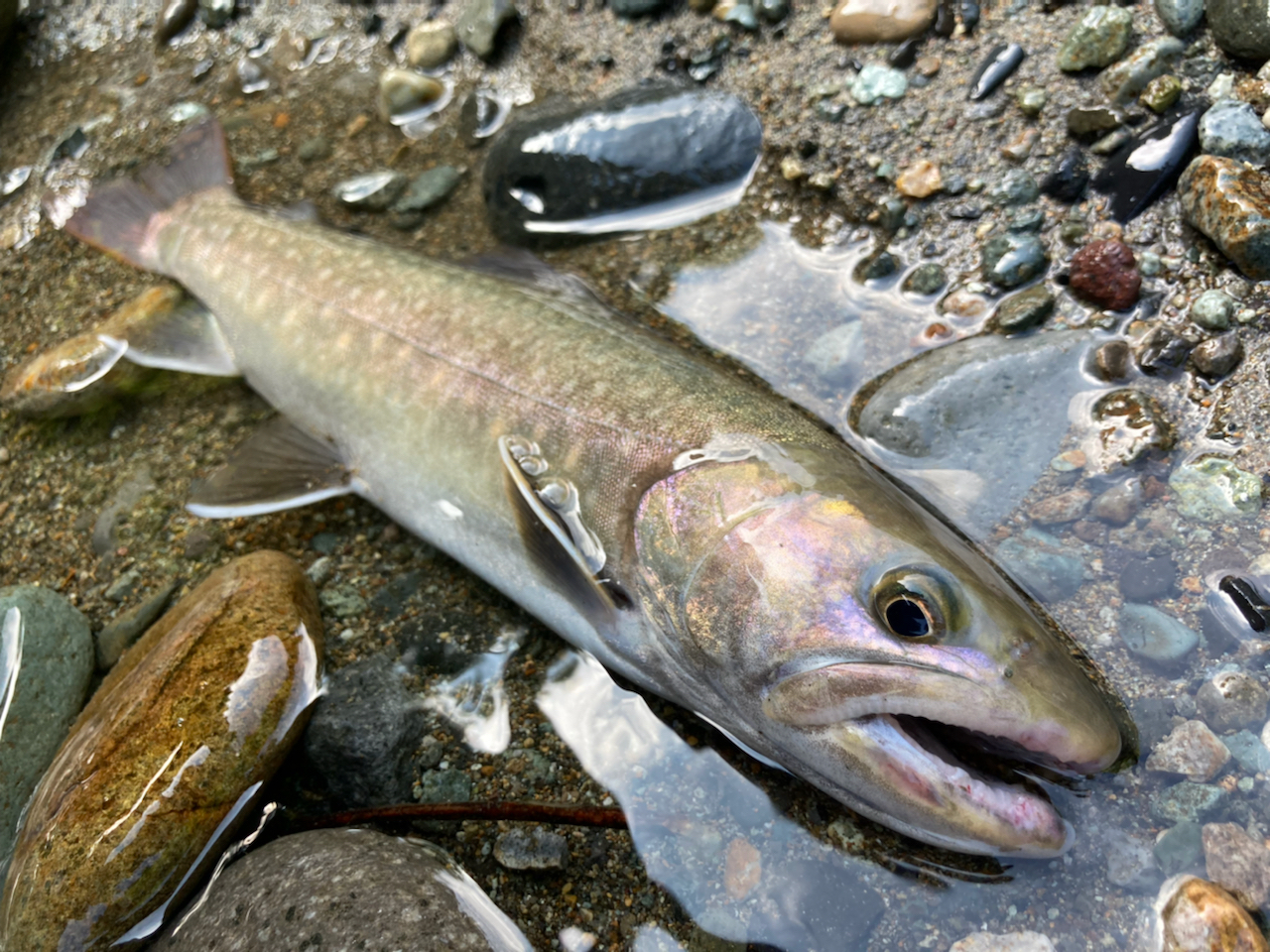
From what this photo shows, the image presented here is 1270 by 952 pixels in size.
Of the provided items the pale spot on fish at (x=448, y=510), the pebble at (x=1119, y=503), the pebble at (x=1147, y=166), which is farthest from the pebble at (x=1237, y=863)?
the pale spot on fish at (x=448, y=510)

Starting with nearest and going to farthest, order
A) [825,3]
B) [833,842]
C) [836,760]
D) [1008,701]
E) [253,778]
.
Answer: [1008,701]
[836,760]
[833,842]
[253,778]
[825,3]

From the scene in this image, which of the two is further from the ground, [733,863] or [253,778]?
[253,778]

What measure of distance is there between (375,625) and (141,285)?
8.29 ft

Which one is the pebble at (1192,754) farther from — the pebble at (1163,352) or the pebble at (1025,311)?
the pebble at (1025,311)

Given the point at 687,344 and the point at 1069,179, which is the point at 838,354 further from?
the point at 1069,179

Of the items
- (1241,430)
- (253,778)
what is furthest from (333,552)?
(1241,430)

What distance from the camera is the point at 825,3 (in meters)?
4.32

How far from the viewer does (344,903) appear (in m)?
2.46

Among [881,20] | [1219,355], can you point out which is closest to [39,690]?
[1219,355]

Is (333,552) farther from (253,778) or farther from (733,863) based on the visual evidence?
(733,863)

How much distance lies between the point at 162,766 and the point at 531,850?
1234 mm

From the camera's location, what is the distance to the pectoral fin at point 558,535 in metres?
2.97

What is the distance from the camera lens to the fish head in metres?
2.25

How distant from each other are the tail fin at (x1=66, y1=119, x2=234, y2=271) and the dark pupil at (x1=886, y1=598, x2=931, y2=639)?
418 cm
